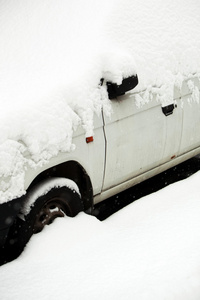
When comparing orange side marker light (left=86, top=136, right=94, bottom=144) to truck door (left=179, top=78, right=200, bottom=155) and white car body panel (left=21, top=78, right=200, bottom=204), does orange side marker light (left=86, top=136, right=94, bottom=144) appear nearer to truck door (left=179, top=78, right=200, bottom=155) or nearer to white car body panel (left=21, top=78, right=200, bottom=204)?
white car body panel (left=21, top=78, right=200, bottom=204)

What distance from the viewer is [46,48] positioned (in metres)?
4.02

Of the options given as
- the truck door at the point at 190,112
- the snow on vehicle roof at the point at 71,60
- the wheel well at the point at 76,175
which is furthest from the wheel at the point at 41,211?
the truck door at the point at 190,112

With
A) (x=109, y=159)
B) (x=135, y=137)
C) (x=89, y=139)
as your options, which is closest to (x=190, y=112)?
(x=135, y=137)

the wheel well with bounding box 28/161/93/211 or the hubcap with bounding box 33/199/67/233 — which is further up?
the wheel well with bounding box 28/161/93/211

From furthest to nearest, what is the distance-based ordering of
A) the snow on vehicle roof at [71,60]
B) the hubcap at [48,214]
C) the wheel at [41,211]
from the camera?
the hubcap at [48,214]
the wheel at [41,211]
the snow on vehicle roof at [71,60]

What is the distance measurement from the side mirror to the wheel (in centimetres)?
82

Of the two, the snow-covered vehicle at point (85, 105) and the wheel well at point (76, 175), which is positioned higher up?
the snow-covered vehicle at point (85, 105)

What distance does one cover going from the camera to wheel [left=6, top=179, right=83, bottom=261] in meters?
3.44

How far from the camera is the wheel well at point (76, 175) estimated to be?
12.1 feet

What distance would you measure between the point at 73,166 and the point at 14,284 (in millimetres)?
1149

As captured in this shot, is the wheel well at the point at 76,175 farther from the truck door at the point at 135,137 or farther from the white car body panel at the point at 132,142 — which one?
the truck door at the point at 135,137

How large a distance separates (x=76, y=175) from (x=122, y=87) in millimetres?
814

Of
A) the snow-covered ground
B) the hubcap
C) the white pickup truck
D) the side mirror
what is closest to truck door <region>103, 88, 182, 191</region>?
the white pickup truck

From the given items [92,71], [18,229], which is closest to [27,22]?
[92,71]
